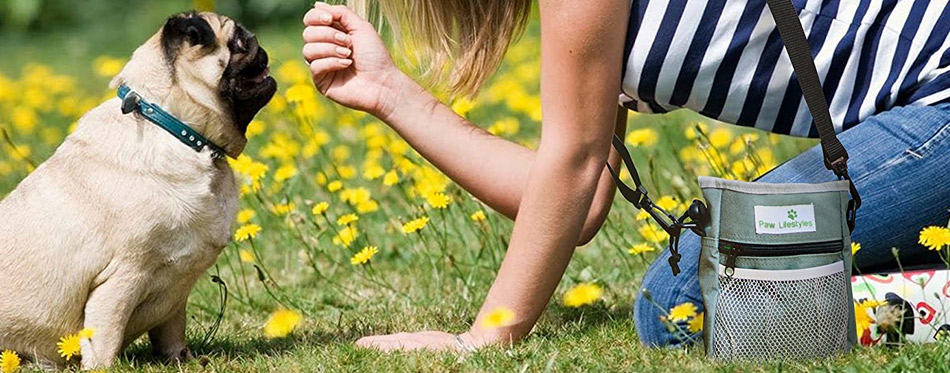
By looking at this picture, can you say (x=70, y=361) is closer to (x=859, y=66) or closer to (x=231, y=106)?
(x=231, y=106)

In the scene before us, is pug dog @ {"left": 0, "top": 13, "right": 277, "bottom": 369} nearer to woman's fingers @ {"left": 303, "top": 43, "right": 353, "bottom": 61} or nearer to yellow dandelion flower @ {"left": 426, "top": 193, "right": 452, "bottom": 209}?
woman's fingers @ {"left": 303, "top": 43, "right": 353, "bottom": 61}

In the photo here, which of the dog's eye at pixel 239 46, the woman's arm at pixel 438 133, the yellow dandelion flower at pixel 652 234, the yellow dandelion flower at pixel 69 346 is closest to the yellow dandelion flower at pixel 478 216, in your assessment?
the woman's arm at pixel 438 133

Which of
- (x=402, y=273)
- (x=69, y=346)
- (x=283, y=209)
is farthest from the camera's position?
Answer: (x=402, y=273)

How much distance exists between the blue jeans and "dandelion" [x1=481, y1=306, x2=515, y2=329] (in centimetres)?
28

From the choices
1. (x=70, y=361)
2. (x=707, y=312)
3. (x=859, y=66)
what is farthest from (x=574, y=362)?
(x=70, y=361)

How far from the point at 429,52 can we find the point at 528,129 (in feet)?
7.85

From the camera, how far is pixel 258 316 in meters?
3.04

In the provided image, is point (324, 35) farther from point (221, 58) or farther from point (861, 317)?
point (861, 317)

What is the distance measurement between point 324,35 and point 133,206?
21.8 inches

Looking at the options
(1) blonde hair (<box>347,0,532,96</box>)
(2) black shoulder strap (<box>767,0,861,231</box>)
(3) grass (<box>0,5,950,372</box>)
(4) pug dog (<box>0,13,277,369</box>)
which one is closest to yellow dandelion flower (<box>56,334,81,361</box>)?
(4) pug dog (<box>0,13,277,369</box>)

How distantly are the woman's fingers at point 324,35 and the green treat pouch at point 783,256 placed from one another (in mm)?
863

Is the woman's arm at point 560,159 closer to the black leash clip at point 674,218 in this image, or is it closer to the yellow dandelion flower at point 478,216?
the black leash clip at point 674,218

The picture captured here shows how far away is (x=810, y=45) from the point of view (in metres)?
2.41

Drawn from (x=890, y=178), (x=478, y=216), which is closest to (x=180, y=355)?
(x=478, y=216)
